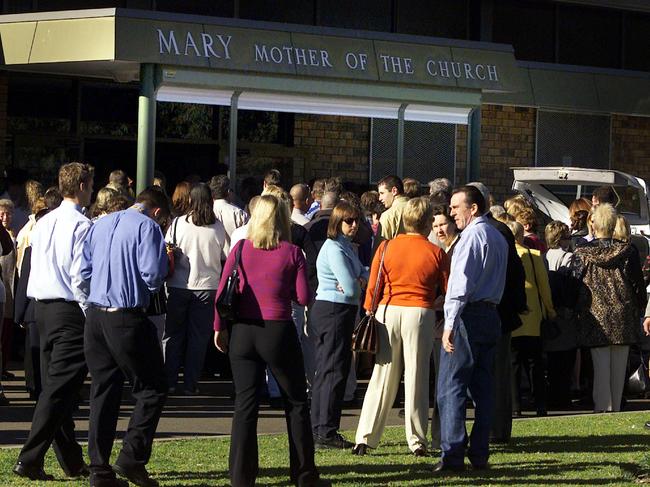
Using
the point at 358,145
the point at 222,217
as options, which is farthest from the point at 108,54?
the point at 358,145

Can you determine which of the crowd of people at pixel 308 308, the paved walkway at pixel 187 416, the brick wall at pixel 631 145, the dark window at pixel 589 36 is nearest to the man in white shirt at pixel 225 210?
the crowd of people at pixel 308 308

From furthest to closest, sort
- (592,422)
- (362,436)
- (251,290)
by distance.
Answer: (592,422), (362,436), (251,290)

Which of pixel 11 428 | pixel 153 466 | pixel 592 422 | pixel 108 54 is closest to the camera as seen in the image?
pixel 153 466

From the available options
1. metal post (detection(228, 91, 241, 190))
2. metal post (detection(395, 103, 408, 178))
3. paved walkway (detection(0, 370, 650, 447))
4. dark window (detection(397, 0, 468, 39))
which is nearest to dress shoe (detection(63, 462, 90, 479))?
paved walkway (detection(0, 370, 650, 447))

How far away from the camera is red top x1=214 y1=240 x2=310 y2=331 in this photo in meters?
8.69

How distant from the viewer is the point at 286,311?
8.73m

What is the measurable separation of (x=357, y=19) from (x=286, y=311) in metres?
13.7

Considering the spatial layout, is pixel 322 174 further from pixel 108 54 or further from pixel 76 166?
pixel 76 166

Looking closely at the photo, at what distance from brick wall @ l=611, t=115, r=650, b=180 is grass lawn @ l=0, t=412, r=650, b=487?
13.0 m

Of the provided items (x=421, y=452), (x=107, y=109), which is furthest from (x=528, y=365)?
(x=107, y=109)

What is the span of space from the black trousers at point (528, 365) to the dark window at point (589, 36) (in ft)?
38.2

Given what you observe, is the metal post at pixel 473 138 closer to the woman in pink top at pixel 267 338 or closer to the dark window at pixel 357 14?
the dark window at pixel 357 14

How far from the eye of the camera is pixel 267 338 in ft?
28.4

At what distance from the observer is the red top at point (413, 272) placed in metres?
10.1
